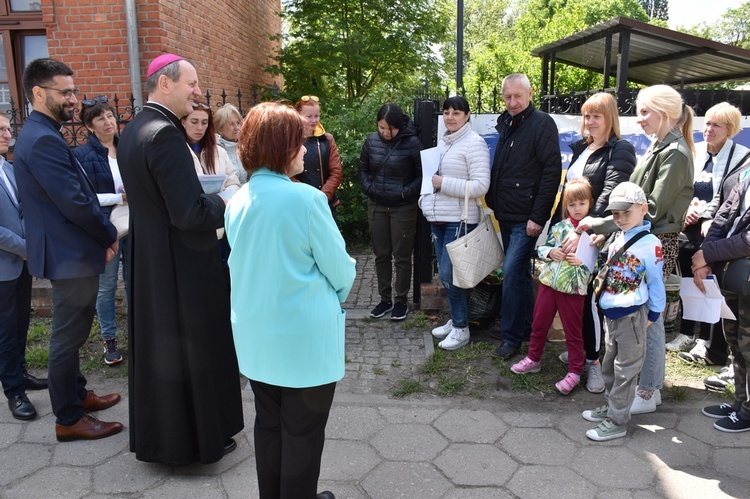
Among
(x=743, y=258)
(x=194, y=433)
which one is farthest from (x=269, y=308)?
(x=743, y=258)

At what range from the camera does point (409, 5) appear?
10.6 metres

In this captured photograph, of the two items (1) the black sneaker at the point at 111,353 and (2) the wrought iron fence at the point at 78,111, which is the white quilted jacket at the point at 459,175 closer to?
(2) the wrought iron fence at the point at 78,111

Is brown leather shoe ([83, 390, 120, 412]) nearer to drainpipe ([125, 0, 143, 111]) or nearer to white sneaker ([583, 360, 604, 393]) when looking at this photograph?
white sneaker ([583, 360, 604, 393])

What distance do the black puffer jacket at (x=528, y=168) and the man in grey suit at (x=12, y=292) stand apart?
10.9 ft

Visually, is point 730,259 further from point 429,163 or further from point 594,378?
point 429,163

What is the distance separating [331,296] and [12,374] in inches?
104

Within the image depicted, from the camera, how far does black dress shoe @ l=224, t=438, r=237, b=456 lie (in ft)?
10.5

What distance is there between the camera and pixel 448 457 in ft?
10.5

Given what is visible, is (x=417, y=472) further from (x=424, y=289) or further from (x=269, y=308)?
(x=424, y=289)

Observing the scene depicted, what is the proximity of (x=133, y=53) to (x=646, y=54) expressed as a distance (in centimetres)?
840

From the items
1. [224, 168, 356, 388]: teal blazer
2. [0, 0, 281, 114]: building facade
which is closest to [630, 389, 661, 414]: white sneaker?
[224, 168, 356, 388]: teal blazer

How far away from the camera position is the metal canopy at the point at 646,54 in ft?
26.5

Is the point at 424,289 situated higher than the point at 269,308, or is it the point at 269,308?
the point at 269,308

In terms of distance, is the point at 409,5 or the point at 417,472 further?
the point at 409,5
